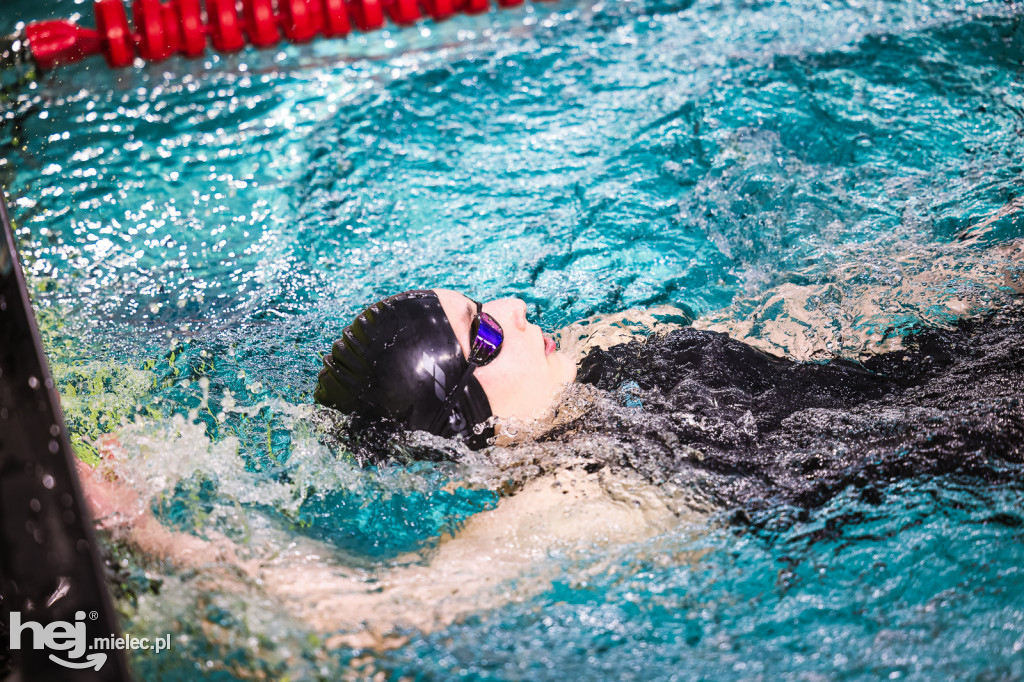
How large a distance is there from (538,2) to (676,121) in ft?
7.25

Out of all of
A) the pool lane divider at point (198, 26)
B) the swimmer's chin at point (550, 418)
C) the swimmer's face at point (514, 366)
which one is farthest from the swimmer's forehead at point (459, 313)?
the pool lane divider at point (198, 26)

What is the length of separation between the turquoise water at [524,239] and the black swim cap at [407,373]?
7.8 inches

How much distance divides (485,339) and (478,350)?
0.04 meters

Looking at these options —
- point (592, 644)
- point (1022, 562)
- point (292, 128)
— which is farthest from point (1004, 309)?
point (292, 128)

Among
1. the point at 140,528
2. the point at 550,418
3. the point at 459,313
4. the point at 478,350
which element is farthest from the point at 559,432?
the point at 140,528

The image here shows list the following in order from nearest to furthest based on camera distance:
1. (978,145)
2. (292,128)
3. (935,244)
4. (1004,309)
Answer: (1004,309)
(935,244)
(978,145)
(292,128)

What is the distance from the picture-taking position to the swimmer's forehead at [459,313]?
207cm

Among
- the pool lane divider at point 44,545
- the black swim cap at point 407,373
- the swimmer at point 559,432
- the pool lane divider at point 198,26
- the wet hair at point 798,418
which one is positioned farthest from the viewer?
the pool lane divider at point 198,26

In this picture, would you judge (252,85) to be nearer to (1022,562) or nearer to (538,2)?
(538,2)

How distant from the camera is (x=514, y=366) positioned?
2.10 metres

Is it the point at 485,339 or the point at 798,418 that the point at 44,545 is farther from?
the point at 798,418

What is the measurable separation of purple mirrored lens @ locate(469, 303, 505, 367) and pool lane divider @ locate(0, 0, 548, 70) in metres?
3.97

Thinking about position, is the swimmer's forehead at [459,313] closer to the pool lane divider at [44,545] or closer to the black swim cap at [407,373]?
the black swim cap at [407,373]

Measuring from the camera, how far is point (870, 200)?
130 inches
